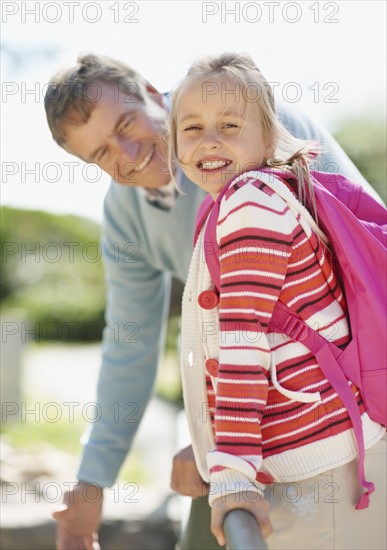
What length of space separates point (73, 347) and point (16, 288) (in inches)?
104

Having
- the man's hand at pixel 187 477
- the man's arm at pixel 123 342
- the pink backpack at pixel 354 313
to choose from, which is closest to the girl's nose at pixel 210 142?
the pink backpack at pixel 354 313

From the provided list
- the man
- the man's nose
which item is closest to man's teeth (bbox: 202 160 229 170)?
the man

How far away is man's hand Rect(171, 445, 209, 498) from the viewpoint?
2.17 metres

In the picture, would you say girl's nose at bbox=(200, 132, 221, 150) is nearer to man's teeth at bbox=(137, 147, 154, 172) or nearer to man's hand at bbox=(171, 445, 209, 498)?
man's hand at bbox=(171, 445, 209, 498)

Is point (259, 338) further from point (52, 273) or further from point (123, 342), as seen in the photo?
point (52, 273)

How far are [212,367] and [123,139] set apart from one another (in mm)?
1158

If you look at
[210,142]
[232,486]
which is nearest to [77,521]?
[232,486]

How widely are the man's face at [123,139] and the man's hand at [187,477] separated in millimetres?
917

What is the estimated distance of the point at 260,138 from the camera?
1776 millimetres

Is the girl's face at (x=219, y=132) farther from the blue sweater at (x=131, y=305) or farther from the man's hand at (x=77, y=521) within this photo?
the man's hand at (x=77, y=521)

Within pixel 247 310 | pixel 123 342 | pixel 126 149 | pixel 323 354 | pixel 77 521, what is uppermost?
pixel 126 149

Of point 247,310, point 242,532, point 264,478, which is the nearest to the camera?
point 242,532

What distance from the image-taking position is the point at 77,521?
2.73m

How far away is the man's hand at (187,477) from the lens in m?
2.17
